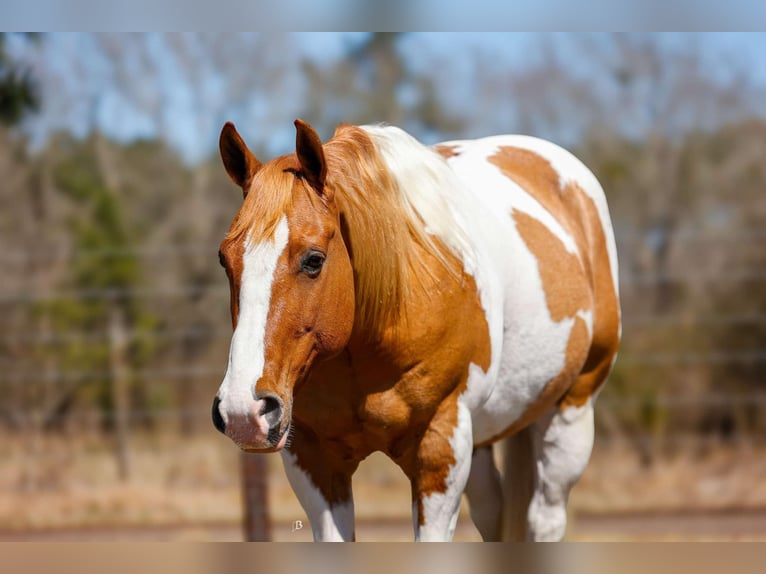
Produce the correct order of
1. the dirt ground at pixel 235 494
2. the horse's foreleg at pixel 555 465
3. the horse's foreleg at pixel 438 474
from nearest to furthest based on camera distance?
the horse's foreleg at pixel 438 474
the horse's foreleg at pixel 555 465
the dirt ground at pixel 235 494

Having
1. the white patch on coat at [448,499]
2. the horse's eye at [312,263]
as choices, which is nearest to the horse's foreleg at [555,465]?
the white patch on coat at [448,499]

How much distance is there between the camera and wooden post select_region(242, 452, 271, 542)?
5230 mm

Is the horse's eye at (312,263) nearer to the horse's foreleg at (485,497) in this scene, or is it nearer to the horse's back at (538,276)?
the horse's back at (538,276)

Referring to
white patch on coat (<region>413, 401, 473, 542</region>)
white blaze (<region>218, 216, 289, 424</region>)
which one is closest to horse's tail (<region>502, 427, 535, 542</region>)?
white patch on coat (<region>413, 401, 473, 542</region>)

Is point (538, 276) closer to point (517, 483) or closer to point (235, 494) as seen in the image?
point (517, 483)

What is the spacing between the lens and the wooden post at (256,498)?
5.23 meters

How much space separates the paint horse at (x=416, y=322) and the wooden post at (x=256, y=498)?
6.41 ft

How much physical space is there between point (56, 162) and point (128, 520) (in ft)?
19.7

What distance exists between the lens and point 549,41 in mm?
11805

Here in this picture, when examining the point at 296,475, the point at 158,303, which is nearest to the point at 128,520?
the point at 158,303

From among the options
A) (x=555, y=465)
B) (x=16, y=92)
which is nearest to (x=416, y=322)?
(x=555, y=465)

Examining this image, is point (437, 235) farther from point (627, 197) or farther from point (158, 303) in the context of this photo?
point (627, 197)


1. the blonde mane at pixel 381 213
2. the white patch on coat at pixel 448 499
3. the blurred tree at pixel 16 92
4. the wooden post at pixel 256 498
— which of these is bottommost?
the wooden post at pixel 256 498

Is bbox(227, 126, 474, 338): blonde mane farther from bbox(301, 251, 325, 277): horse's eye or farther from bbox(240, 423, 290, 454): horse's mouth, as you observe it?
bbox(240, 423, 290, 454): horse's mouth
